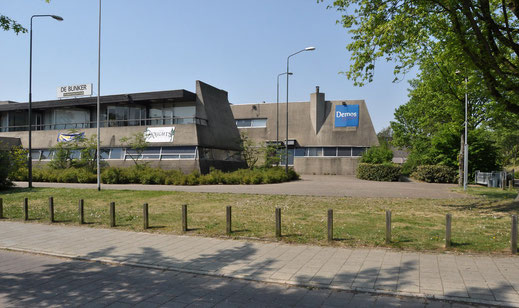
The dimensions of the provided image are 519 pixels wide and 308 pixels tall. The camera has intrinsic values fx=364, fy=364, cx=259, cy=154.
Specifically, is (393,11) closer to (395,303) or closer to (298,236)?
(298,236)

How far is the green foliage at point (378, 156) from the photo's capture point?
31562 mm

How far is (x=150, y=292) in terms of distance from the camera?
5.15 m

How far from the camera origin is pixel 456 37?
12070 millimetres

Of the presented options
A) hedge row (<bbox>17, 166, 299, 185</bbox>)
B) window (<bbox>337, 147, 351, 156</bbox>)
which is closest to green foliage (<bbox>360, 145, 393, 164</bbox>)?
window (<bbox>337, 147, 351, 156</bbox>)

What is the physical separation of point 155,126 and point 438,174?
926 inches

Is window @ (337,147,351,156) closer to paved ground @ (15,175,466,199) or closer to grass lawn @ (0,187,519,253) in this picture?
paved ground @ (15,175,466,199)

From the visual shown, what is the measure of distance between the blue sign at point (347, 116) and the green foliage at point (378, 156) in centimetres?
662

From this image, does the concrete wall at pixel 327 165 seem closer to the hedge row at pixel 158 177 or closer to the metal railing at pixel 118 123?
the hedge row at pixel 158 177

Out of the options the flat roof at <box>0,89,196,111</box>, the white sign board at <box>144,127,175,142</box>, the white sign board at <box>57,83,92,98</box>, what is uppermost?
the white sign board at <box>57,83,92,98</box>

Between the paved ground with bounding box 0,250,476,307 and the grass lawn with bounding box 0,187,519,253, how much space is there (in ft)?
9.16

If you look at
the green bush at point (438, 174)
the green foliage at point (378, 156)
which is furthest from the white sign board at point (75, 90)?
the green bush at point (438, 174)

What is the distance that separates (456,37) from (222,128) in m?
23.2

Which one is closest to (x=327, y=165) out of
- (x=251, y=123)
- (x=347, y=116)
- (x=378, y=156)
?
(x=347, y=116)

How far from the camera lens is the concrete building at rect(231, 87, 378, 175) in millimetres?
38500
